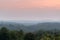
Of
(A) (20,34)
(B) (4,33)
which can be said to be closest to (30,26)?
(A) (20,34)

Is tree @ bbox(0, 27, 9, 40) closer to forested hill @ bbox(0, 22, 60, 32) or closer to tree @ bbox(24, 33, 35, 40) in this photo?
forested hill @ bbox(0, 22, 60, 32)

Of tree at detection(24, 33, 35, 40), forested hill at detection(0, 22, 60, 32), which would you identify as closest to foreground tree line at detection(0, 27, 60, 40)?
tree at detection(24, 33, 35, 40)

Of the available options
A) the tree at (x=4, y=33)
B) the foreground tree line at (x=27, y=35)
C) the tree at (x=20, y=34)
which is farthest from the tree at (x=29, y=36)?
the tree at (x=4, y=33)

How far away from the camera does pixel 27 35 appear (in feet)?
32.0

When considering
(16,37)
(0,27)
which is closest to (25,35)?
(16,37)

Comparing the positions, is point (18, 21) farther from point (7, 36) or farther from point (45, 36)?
point (45, 36)

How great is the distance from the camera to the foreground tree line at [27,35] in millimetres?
9484

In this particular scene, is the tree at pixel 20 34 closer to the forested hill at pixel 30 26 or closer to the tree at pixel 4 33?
the forested hill at pixel 30 26

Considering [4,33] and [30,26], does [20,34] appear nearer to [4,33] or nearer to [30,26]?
[30,26]

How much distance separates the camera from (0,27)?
10.2 metres

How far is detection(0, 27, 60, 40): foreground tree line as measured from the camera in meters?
9.48

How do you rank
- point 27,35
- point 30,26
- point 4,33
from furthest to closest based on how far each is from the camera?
point 30,26, point 4,33, point 27,35

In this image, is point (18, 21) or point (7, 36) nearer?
point (7, 36)

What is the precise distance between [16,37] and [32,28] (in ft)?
2.48
